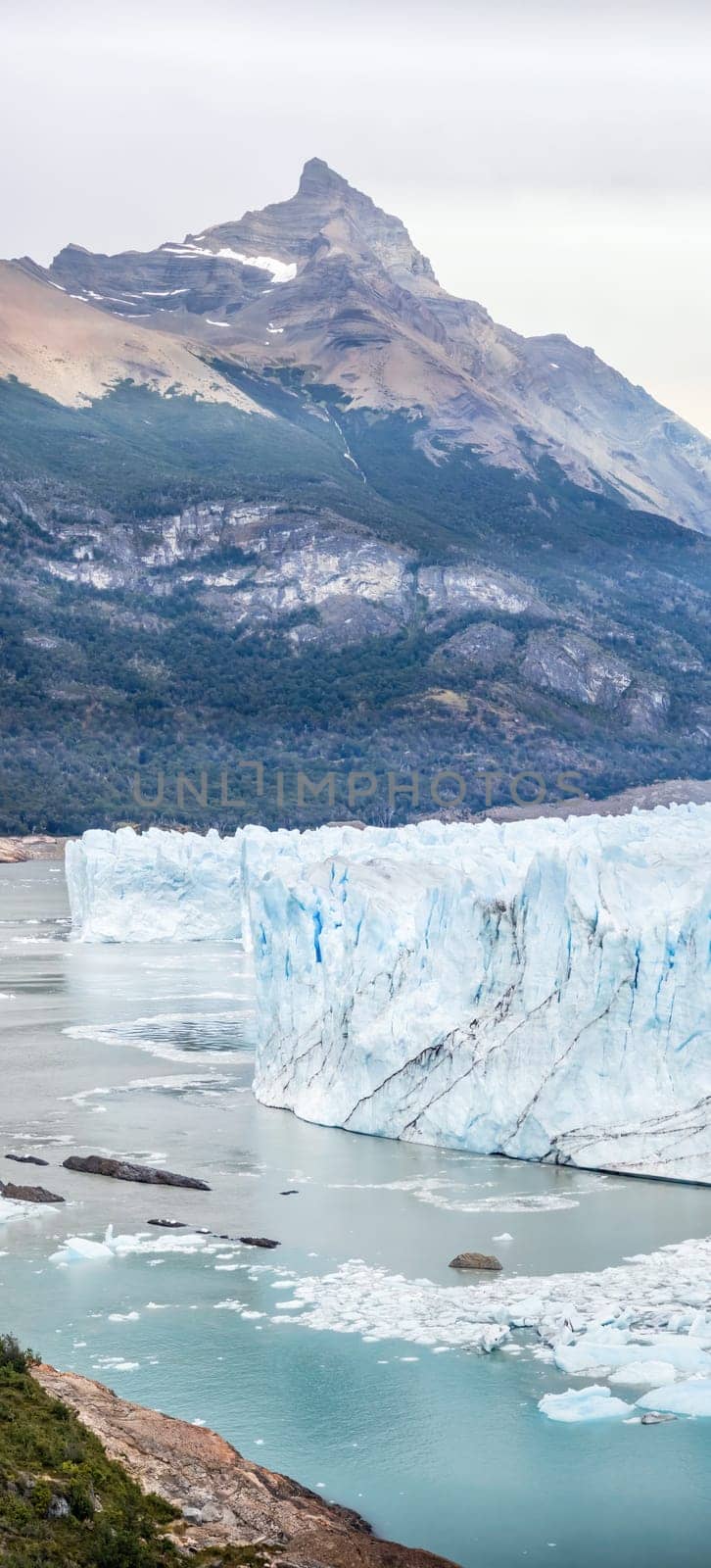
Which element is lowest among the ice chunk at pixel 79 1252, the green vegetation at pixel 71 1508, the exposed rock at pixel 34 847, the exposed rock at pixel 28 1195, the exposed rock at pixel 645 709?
the exposed rock at pixel 34 847

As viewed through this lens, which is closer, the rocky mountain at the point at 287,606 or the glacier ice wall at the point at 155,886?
the glacier ice wall at the point at 155,886

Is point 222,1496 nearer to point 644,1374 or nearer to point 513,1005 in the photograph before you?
point 644,1374

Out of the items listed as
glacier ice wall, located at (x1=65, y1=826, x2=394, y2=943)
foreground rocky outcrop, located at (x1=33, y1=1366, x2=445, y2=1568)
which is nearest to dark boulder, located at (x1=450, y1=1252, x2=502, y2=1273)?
foreground rocky outcrop, located at (x1=33, y1=1366, x2=445, y2=1568)

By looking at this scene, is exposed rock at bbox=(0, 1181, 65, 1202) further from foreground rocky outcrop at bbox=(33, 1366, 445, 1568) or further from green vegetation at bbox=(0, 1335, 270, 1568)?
green vegetation at bbox=(0, 1335, 270, 1568)

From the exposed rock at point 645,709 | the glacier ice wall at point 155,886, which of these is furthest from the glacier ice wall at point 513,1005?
the exposed rock at point 645,709

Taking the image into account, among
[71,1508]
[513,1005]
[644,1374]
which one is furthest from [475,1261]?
[71,1508]

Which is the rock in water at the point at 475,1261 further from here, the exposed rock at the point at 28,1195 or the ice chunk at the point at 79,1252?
the exposed rock at the point at 28,1195
